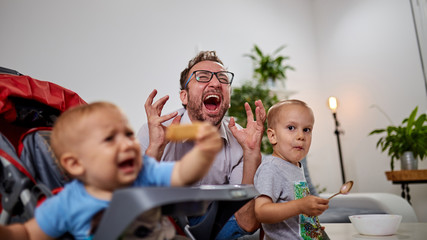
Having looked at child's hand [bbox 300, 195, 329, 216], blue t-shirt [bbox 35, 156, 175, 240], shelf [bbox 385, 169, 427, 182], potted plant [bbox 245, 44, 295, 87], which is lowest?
shelf [bbox 385, 169, 427, 182]

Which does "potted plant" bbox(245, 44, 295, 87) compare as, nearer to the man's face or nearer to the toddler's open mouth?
the man's face

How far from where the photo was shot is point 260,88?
3582mm

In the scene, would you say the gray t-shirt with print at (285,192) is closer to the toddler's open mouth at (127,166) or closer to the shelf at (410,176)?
the toddler's open mouth at (127,166)

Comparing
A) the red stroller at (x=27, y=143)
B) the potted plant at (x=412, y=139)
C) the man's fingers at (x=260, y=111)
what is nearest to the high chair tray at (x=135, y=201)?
the red stroller at (x=27, y=143)

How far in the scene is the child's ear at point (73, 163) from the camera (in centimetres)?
72

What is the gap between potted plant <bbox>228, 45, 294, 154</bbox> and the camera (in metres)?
3.37

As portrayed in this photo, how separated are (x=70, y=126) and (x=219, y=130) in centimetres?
108

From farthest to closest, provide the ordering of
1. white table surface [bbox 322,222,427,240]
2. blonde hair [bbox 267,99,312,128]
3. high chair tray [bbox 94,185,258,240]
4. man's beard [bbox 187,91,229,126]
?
man's beard [bbox 187,91,229,126], blonde hair [bbox 267,99,312,128], white table surface [bbox 322,222,427,240], high chair tray [bbox 94,185,258,240]

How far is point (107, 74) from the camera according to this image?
3061mm

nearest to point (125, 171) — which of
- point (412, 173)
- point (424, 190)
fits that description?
point (412, 173)

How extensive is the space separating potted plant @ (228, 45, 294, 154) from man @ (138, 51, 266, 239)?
4.70 ft

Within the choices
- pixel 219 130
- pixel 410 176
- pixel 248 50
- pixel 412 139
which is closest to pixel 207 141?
pixel 219 130

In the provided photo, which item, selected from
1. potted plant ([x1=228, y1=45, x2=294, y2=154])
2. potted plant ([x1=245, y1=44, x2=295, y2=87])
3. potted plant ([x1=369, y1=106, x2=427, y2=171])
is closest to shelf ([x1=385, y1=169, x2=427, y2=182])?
potted plant ([x1=369, y1=106, x2=427, y2=171])

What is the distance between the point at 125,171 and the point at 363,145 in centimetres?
411
